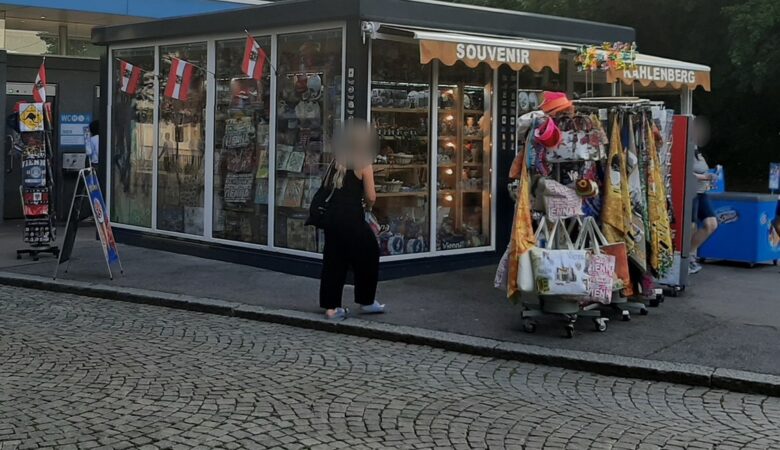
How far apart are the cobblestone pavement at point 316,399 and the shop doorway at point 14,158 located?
9.55 meters

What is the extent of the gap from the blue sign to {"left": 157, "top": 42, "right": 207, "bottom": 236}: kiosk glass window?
529cm

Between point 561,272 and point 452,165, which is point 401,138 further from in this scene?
point 561,272

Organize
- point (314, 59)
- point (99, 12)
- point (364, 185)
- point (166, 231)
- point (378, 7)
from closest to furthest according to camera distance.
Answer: point (364, 185)
point (378, 7)
point (314, 59)
point (166, 231)
point (99, 12)

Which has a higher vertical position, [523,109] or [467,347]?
[523,109]

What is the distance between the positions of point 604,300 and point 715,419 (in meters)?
2.05

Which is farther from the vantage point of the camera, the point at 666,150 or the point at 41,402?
the point at 666,150

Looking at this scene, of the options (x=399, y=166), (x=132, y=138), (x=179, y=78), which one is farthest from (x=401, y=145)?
(x=132, y=138)

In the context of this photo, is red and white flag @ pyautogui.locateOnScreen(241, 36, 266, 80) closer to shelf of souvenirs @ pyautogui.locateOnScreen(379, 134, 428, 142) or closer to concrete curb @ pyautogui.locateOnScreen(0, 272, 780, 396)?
shelf of souvenirs @ pyautogui.locateOnScreen(379, 134, 428, 142)

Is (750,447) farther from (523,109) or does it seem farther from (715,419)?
(523,109)

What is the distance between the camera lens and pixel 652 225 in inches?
334

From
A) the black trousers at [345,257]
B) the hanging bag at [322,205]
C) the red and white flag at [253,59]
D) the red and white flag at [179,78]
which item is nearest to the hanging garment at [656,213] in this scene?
the black trousers at [345,257]

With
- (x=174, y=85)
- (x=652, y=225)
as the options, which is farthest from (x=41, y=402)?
(x=174, y=85)

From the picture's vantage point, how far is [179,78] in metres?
12.1

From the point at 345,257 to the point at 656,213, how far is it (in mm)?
3064
